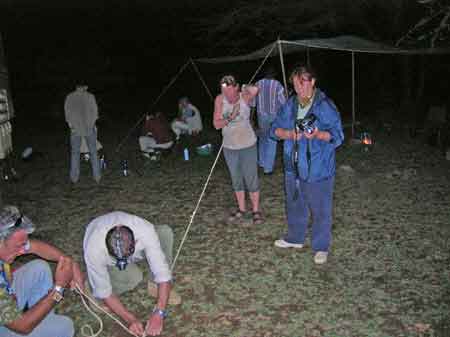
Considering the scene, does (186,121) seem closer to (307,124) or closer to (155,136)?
(155,136)

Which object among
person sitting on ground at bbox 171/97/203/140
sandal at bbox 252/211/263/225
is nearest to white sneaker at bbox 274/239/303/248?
sandal at bbox 252/211/263/225

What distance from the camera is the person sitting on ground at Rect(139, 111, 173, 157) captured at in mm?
7020

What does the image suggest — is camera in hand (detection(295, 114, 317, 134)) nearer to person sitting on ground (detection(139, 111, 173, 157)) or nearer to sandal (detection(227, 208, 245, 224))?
sandal (detection(227, 208, 245, 224))

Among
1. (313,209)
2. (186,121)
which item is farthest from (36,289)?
(186,121)

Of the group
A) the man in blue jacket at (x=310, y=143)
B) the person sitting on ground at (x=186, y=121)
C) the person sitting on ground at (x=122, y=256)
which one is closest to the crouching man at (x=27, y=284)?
the person sitting on ground at (x=122, y=256)

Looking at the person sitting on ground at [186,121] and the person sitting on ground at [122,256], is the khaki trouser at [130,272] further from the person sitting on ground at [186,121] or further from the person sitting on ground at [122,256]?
the person sitting on ground at [186,121]

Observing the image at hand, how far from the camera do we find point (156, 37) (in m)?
18.1

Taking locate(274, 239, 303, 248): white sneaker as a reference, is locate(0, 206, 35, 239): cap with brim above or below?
above

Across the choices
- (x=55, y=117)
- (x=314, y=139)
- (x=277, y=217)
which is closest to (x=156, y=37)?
(x=55, y=117)

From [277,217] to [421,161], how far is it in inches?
126

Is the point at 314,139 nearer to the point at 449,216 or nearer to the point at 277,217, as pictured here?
the point at 277,217

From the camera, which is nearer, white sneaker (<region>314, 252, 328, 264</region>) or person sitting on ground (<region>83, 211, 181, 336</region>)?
person sitting on ground (<region>83, 211, 181, 336</region>)

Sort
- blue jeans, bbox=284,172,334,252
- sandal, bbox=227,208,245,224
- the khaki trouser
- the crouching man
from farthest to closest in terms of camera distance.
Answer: sandal, bbox=227,208,245,224, blue jeans, bbox=284,172,334,252, the khaki trouser, the crouching man

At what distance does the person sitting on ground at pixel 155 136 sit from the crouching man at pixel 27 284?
4.58 meters
